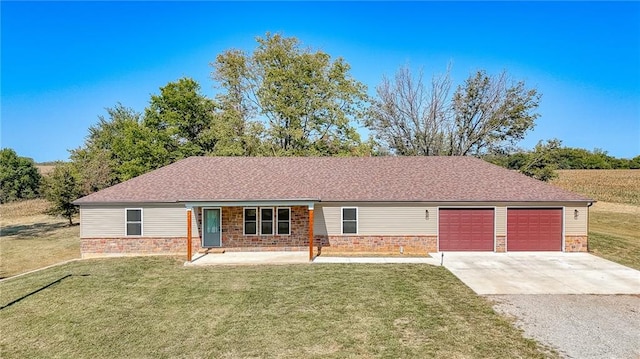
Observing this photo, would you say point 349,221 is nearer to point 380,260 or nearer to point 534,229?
point 380,260

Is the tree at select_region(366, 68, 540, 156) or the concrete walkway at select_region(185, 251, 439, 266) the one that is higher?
the tree at select_region(366, 68, 540, 156)

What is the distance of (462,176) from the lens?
17.5 metres

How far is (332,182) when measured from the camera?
17078 millimetres

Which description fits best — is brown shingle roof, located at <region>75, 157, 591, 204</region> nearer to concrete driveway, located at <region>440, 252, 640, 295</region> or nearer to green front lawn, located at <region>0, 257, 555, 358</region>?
concrete driveway, located at <region>440, 252, 640, 295</region>

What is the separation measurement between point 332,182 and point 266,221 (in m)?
3.66

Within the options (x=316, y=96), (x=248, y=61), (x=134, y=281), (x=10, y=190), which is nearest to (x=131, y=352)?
(x=134, y=281)

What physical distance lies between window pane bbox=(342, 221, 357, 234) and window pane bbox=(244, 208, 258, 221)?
3952mm

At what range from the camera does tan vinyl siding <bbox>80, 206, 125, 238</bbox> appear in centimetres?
1527

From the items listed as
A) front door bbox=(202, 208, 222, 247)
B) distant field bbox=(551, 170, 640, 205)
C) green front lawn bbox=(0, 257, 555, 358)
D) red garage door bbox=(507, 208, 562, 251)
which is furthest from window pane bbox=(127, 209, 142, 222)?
distant field bbox=(551, 170, 640, 205)

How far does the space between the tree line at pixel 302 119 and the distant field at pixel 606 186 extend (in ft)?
38.4

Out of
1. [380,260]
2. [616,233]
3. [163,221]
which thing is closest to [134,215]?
[163,221]

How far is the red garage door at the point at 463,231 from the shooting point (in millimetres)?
15625

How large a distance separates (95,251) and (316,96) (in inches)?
768

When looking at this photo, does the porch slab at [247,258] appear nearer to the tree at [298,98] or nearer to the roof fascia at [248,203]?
the roof fascia at [248,203]
